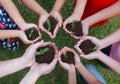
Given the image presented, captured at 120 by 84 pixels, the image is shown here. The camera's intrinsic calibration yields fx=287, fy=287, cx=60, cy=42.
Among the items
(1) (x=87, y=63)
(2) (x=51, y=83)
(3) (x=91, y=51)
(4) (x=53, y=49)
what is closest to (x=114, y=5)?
(3) (x=91, y=51)

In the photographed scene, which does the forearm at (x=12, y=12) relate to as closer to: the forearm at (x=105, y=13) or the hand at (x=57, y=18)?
the hand at (x=57, y=18)

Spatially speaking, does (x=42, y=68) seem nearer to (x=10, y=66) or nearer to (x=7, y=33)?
(x=10, y=66)

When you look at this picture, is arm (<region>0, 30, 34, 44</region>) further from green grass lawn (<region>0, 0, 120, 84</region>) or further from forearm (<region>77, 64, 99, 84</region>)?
green grass lawn (<region>0, 0, 120, 84</region>)

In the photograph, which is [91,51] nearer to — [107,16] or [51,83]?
[107,16]

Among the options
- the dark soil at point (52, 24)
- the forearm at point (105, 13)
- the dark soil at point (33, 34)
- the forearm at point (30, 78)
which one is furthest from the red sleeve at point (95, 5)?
the forearm at point (30, 78)

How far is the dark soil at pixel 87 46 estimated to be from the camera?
5.27 ft

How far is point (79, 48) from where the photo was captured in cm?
162

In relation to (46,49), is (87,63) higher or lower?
lower

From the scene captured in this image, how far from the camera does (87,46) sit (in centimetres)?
160

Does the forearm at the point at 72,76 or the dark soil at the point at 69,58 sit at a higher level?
the dark soil at the point at 69,58

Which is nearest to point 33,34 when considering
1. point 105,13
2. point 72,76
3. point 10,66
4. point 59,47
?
point 10,66

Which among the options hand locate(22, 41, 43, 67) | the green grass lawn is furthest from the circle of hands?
the green grass lawn

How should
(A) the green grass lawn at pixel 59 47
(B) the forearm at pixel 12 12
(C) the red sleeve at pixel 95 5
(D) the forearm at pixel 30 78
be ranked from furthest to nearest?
(A) the green grass lawn at pixel 59 47 < (C) the red sleeve at pixel 95 5 < (B) the forearm at pixel 12 12 < (D) the forearm at pixel 30 78

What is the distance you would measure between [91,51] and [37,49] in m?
0.31
